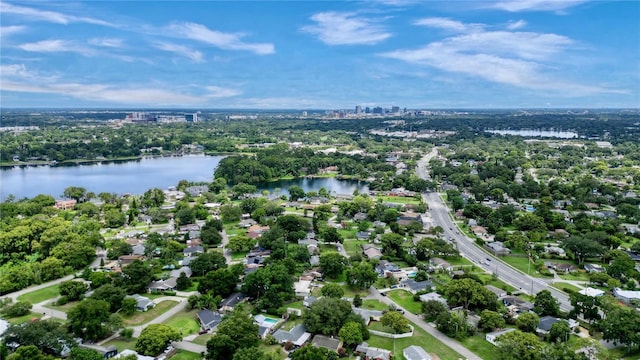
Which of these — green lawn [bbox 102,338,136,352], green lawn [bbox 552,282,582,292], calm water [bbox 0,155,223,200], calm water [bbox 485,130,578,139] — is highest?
calm water [bbox 485,130,578,139]

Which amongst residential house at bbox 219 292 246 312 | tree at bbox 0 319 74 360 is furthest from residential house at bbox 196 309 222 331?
tree at bbox 0 319 74 360

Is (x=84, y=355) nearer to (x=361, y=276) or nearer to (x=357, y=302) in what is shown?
(x=357, y=302)

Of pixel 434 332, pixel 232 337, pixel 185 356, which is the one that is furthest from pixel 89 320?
pixel 434 332

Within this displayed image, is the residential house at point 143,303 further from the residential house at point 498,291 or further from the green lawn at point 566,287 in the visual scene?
the green lawn at point 566,287

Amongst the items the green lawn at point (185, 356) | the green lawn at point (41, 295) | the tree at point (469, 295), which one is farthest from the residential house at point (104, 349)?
the tree at point (469, 295)

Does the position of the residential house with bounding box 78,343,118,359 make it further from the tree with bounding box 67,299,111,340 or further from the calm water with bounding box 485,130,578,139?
the calm water with bounding box 485,130,578,139

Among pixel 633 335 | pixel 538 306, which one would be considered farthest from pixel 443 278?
pixel 633 335

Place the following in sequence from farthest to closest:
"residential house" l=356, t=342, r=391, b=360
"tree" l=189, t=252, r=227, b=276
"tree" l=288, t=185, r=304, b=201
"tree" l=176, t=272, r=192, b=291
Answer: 1. "tree" l=288, t=185, r=304, b=201
2. "tree" l=189, t=252, r=227, b=276
3. "tree" l=176, t=272, r=192, b=291
4. "residential house" l=356, t=342, r=391, b=360
